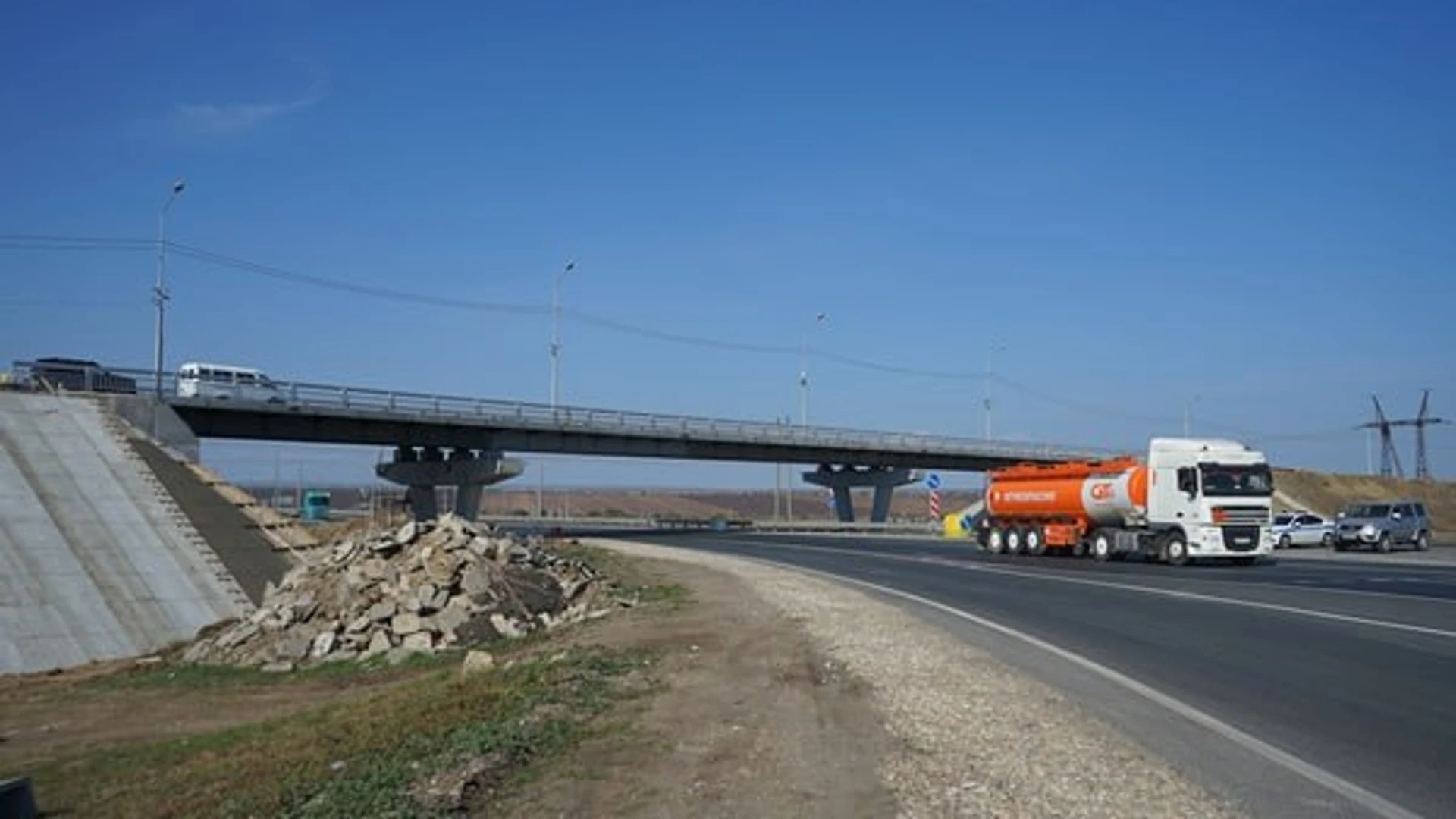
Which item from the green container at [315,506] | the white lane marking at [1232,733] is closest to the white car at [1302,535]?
the white lane marking at [1232,733]

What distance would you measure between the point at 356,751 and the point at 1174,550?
1267 inches

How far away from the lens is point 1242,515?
37.3 m

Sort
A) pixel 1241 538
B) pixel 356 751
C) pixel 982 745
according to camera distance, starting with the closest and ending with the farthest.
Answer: pixel 982 745 < pixel 356 751 < pixel 1241 538

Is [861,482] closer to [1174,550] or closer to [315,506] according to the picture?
[315,506]

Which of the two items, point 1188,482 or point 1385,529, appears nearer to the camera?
point 1188,482

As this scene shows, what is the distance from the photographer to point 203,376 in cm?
5434

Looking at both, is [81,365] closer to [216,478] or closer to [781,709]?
[216,478]

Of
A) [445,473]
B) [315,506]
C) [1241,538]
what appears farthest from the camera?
[445,473]

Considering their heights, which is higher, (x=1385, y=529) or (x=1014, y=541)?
(x=1385, y=529)

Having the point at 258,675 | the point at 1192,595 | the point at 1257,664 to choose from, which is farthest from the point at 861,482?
the point at 1257,664

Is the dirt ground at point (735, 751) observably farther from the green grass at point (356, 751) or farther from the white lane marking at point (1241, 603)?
the white lane marking at point (1241, 603)

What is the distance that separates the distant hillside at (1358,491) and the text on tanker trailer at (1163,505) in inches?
2067

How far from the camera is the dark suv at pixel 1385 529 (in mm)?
49906

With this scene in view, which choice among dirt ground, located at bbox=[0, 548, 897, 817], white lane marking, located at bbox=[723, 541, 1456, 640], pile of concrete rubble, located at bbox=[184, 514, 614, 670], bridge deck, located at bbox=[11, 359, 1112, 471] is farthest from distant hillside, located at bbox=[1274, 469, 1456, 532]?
dirt ground, located at bbox=[0, 548, 897, 817]
